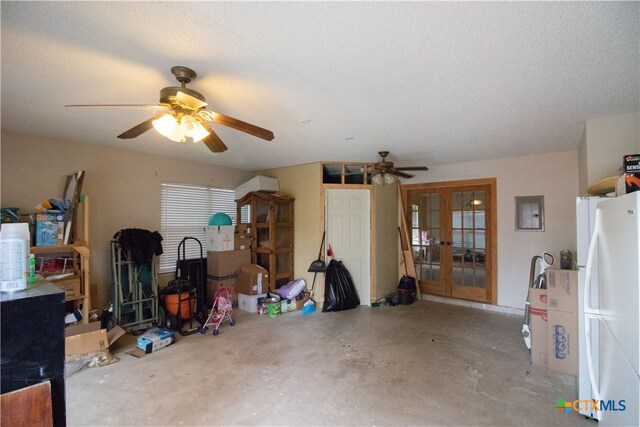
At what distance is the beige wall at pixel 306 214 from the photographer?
515 cm

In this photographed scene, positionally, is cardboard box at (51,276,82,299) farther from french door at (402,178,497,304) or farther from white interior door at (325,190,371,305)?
french door at (402,178,497,304)

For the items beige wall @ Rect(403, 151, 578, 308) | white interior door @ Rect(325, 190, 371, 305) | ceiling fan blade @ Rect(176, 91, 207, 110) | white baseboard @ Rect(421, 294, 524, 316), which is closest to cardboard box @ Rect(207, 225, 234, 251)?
white interior door @ Rect(325, 190, 371, 305)

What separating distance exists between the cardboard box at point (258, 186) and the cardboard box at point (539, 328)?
4.07 meters

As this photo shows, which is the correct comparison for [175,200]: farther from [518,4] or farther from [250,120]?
[518,4]

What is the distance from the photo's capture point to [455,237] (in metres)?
5.34

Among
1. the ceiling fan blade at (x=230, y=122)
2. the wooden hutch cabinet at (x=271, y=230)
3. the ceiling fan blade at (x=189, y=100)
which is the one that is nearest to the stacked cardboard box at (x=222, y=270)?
the wooden hutch cabinet at (x=271, y=230)

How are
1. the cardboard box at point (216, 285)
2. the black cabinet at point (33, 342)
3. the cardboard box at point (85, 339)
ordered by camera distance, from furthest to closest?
the cardboard box at point (216, 285) → the cardboard box at point (85, 339) → the black cabinet at point (33, 342)

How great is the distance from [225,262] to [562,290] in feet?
14.2

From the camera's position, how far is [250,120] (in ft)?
9.97

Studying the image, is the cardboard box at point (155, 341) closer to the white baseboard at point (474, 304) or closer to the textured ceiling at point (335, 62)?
the textured ceiling at point (335, 62)

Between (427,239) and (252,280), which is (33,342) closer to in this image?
(252,280)

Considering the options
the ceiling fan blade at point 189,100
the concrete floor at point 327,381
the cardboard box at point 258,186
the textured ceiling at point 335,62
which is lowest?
the concrete floor at point 327,381

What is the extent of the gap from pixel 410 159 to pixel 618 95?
264cm

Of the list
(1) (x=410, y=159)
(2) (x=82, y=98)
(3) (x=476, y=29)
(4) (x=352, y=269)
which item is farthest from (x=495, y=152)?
(2) (x=82, y=98)
